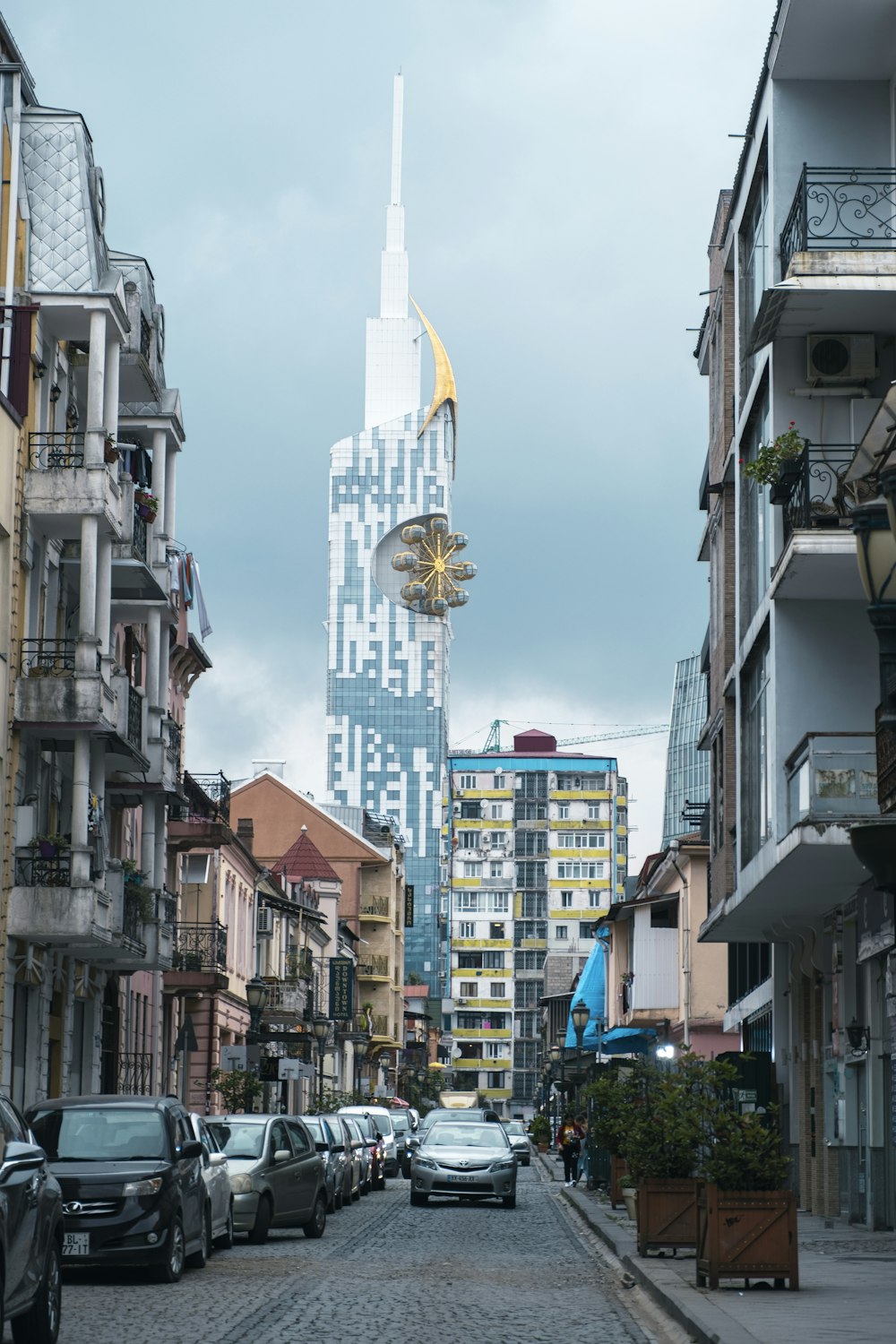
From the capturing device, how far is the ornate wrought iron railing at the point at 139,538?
35.8m

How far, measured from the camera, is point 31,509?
3195 centimetres

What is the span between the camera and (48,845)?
3091 cm

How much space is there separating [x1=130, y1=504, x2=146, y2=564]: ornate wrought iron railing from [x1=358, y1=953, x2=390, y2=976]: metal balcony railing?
75.5 m

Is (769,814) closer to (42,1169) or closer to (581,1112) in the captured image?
(42,1169)

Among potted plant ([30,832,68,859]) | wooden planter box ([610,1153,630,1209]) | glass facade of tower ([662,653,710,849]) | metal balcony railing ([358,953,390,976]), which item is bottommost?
wooden planter box ([610,1153,630,1209])

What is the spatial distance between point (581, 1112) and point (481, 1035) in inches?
5546

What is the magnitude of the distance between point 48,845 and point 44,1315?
19.2 m

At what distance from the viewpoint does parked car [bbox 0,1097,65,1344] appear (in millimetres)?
11242

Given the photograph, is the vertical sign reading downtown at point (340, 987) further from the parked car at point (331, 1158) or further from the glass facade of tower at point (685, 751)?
the glass facade of tower at point (685, 751)

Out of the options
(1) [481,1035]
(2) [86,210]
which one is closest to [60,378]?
(2) [86,210]

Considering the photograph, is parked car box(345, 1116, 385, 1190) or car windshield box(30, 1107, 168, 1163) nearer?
car windshield box(30, 1107, 168, 1163)

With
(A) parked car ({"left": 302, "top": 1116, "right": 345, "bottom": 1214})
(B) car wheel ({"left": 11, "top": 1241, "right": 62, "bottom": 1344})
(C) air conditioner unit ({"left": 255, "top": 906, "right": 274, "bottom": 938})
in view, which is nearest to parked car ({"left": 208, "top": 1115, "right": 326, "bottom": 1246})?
(A) parked car ({"left": 302, "top": 1116, "right": 345, "bottom": 1214})

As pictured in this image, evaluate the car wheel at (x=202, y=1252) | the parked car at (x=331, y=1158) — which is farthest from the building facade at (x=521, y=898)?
Result: the car wheel at (x=202, y=1252)

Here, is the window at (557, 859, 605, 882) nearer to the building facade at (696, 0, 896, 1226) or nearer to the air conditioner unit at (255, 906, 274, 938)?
the air conditioner unit at (255, 906, 274, 938)
